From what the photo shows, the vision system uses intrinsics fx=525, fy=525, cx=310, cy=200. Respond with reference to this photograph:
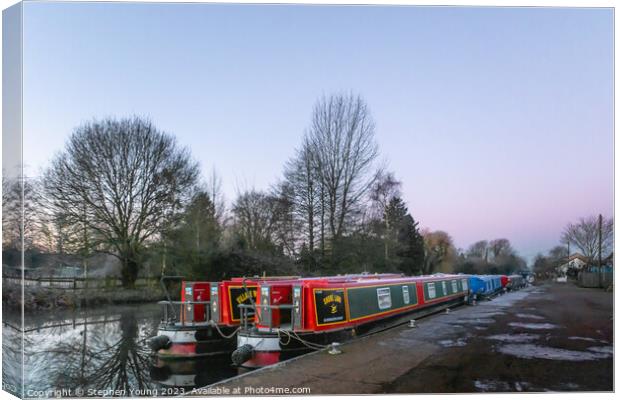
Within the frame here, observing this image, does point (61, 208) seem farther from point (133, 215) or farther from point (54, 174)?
point (133, 215)

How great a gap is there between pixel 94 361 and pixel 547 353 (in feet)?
28.7

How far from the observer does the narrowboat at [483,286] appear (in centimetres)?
2263

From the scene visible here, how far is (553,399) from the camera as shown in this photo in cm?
636

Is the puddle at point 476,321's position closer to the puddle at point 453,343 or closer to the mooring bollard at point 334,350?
the puddle at point 453,343

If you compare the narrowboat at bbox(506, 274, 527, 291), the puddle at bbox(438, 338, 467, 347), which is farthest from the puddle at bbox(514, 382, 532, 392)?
the narrowboat at bbox(506, 274, 527, 291)

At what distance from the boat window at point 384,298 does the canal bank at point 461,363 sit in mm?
891

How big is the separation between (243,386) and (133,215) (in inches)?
591

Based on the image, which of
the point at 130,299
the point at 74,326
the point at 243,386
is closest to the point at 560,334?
the point at 243,386

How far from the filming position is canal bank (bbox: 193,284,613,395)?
673 centimetres

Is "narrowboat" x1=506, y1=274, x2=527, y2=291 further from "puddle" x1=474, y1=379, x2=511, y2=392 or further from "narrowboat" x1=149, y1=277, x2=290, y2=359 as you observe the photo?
"puddle" x1=474, y1=379, x2=511, y2=392

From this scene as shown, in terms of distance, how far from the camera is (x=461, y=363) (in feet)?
26.5

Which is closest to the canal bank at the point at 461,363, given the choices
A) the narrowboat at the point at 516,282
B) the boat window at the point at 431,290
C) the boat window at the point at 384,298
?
the boat window at the point at 384,298

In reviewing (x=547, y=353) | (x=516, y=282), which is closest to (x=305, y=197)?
(x=547, y=353)

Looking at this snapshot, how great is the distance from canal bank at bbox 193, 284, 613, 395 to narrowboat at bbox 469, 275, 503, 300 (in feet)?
36.0
